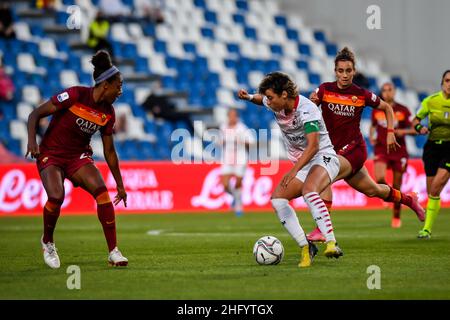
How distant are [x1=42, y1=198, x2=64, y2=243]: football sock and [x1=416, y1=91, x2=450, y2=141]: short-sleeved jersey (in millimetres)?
6754

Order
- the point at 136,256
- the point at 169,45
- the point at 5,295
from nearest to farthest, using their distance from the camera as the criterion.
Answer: the point at 5,295, the point at 136,256, the point at 169,45

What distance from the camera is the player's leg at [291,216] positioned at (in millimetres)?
10820

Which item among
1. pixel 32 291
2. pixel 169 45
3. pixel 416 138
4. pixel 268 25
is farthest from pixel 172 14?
pixel 32 291

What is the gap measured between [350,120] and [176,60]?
58.5 ft

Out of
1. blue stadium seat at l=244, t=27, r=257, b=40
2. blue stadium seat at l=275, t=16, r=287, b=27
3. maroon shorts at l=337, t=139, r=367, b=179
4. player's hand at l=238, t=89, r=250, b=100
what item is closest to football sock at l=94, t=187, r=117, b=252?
player's hand at l=238, t=89, r=250, b=100

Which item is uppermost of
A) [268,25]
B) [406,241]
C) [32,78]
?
[268,25]

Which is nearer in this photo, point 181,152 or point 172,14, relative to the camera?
point 181,152

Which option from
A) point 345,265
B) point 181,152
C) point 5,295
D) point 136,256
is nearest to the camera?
point 5,295

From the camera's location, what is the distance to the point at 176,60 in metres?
30.1

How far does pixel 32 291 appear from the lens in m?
8.89

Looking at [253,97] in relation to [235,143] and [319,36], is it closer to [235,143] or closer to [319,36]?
[235,143]

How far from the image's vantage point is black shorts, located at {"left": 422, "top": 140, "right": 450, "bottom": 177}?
48.9 feet

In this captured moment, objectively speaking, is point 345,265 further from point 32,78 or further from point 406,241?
point 32,78

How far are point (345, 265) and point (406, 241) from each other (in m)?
3.84
